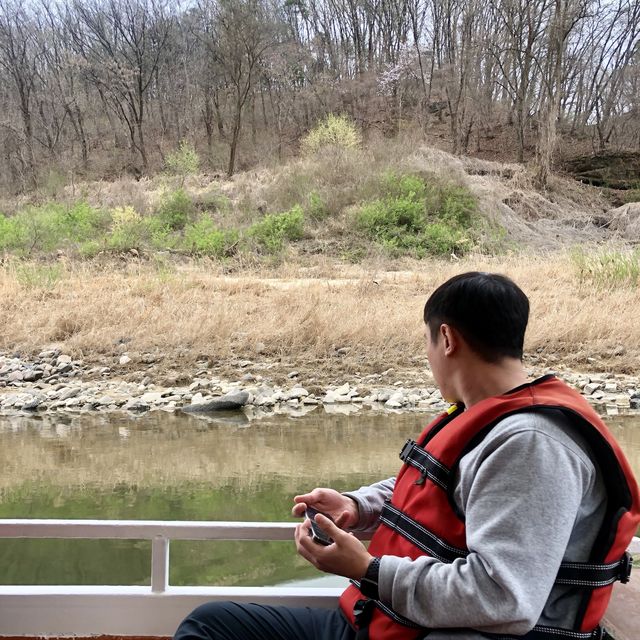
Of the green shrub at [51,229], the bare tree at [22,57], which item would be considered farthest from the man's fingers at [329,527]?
the bare tree at [22,57]

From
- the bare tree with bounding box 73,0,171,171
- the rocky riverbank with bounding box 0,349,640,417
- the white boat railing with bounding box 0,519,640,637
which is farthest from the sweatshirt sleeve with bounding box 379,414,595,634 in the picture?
the bare tree with bounding box 73,0,171,171

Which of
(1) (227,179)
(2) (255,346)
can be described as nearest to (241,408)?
(2) (255,346)

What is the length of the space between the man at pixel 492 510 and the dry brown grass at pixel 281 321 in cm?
401

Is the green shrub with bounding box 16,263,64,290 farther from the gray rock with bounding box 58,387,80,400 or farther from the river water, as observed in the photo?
the river water

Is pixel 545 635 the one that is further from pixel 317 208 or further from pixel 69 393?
pixel 317 208

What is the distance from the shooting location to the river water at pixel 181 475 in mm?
1692

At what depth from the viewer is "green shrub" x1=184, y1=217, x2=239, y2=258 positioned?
7919mm

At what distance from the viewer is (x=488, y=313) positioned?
628 mm

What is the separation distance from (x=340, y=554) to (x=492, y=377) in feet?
0.71

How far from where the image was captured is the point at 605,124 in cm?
1341

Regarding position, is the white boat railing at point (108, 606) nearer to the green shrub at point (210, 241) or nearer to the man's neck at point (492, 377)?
the man's neck at point (492, 377)

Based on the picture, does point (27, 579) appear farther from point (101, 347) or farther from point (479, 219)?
point (479, 219)

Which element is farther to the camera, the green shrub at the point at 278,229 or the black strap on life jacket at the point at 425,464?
the green shrub at the point at 278,229

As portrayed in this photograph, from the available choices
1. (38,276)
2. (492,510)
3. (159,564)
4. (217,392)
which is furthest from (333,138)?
(492,510)
